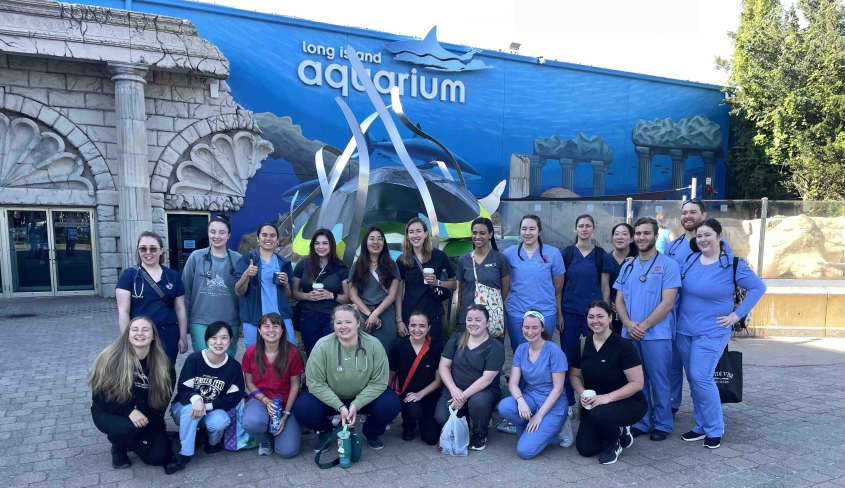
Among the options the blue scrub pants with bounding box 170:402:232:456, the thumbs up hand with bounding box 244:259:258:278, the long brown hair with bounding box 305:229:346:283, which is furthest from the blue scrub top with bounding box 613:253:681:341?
the blue scrub pants with bounding box 170:402:232:456

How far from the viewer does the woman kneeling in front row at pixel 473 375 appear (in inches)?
156

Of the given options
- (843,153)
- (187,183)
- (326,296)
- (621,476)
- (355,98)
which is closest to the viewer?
(621,476)

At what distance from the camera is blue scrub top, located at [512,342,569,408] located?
3936mm

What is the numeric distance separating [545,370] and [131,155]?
11.8 metres

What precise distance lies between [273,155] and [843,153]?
2067 cm

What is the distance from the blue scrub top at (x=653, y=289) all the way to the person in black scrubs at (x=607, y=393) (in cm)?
38

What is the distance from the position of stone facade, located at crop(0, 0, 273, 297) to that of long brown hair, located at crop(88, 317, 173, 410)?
33.4 feet

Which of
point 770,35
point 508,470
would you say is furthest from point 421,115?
point 508,470

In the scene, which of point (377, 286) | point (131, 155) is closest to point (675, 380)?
point (377, 286)

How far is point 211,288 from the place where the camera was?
4.38 m

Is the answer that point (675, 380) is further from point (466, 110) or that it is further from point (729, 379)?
point (466, 110)

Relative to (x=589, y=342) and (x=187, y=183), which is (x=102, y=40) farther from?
(x=589, y=342)

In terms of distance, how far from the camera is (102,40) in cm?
1165

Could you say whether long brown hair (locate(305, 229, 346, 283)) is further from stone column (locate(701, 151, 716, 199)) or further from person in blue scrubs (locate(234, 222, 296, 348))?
stone column (locate(701, 151, 716, 199))
